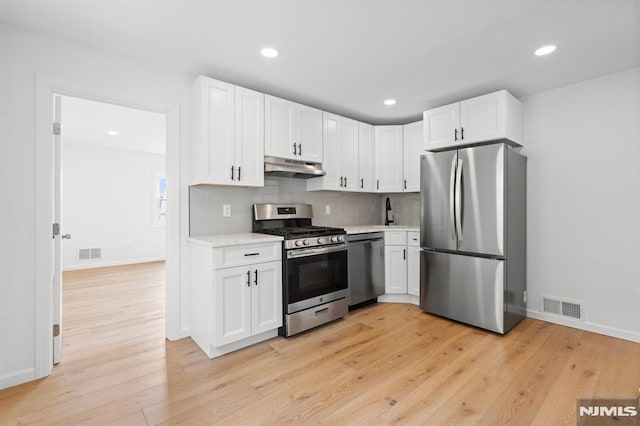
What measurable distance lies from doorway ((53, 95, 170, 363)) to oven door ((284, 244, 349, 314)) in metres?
1.82

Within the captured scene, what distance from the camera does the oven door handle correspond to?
9.12 ft

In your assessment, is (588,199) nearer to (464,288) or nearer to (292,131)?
(464,288)

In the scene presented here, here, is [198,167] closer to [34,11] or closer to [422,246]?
[34,11]

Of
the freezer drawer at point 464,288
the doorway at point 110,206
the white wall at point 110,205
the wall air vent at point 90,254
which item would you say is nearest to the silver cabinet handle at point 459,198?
the freezer drawer at point 464,288

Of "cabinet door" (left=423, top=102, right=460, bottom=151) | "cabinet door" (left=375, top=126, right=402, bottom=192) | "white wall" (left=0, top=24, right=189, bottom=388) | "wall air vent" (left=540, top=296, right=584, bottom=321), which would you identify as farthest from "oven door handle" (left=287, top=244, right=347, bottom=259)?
"wall air vent" (left=540, top=296, right=584, bottom=321)

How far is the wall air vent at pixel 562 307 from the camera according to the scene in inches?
117

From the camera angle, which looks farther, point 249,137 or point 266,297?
point 249,137

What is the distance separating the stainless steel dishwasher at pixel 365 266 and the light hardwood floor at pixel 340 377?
421 millimetres

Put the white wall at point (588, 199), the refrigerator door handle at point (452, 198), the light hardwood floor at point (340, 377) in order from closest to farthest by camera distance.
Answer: the light hardwood floor at point (340, 377) → the white wall at point (588, 199) → the refrigerator door handle at point (452, 198)

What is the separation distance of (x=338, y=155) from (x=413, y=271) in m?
1.71

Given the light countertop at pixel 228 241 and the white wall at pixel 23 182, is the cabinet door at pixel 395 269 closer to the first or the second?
the light countertop at pixel 228 241

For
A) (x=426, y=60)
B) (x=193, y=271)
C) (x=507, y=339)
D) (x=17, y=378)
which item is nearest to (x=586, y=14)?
(x=426, y=60)

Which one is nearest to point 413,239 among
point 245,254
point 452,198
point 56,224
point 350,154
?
point 452,198

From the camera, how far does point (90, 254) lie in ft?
19.8
